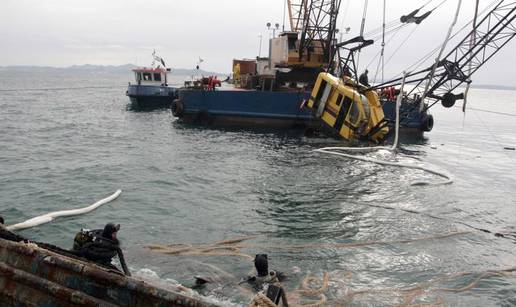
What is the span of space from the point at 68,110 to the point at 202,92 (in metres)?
22.1

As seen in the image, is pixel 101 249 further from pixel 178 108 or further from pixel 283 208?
pixel 178 108

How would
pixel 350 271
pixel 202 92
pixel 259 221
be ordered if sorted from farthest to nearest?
pixel 202 92 → pixel 259 221 → pixel 350 271

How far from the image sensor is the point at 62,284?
700cm

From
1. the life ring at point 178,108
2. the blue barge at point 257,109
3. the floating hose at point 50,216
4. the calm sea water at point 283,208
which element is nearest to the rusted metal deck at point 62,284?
the calm sea water at point 283,208

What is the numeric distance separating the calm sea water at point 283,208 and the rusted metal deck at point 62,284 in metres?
3.31

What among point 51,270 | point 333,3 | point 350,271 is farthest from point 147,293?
point 333,3

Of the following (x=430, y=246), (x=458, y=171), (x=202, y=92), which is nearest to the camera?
(x=430, y=246)

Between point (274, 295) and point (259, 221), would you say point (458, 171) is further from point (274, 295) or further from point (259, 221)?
point (274, 295)

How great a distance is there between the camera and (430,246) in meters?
13.2

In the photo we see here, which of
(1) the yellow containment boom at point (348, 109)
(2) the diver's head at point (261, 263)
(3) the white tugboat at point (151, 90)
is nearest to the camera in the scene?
(2) the diver's head at point (261, 263)

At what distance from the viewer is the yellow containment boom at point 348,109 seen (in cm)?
3016

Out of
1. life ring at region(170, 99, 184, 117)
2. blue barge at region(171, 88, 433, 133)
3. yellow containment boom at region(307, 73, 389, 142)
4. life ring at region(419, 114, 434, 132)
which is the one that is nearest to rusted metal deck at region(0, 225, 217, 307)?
yellow containment boom at region(307, 73, 389, 142)

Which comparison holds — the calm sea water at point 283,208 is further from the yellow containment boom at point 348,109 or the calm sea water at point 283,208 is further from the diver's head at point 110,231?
the diver's head at point 110,231

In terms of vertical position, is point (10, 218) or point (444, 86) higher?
point (444, 86)
